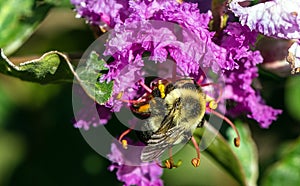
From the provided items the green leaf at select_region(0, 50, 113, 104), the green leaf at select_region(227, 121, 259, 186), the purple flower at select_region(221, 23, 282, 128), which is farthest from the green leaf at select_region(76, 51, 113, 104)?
the green leaf at select_region(227, 121, 259, 186)

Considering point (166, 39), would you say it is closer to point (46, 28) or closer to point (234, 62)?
point (234, 62)

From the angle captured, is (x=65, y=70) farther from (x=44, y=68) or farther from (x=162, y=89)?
(x=162, y=89)

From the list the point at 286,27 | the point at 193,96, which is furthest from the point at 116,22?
the point at 286,27

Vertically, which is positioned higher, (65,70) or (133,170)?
(65,70)

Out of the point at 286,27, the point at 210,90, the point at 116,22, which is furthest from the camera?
the point at 210,90

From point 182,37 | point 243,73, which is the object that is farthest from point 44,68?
point 243,73

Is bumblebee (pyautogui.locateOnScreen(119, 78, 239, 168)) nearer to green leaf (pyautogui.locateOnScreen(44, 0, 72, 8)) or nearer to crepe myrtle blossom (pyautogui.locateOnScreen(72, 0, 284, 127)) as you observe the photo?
crepe myrtle blossom (pyautogui.locateOnScreen(72, 0, 284, 127))

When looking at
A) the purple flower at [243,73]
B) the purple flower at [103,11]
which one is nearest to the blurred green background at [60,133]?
the purple flower at [243,73]
